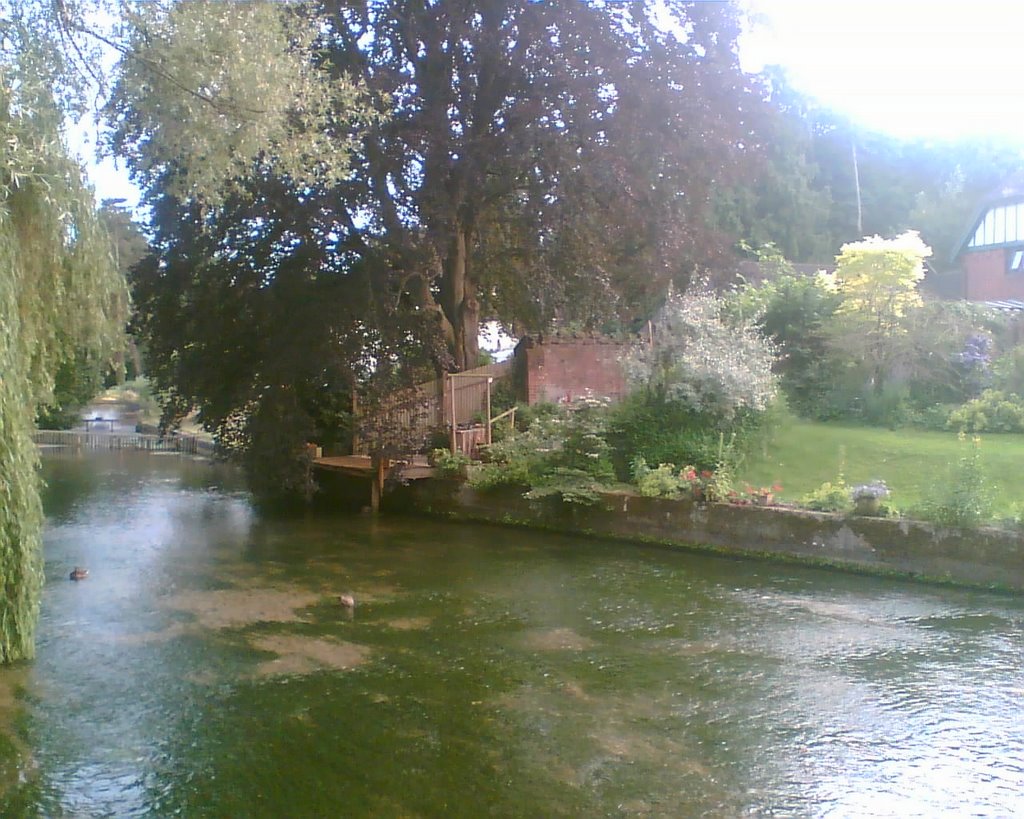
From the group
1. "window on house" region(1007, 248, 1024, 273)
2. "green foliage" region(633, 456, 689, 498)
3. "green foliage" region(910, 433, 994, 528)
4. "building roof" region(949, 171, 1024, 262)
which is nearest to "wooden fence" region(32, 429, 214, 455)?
"green foliage" region(633, 456, 689, 498)

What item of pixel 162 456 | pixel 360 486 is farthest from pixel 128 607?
pixel 162 456

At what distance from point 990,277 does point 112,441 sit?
34.0m

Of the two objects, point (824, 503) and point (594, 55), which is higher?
point (594, 55)

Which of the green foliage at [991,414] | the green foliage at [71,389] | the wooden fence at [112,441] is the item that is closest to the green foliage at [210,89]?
the green foliage at [71,389]

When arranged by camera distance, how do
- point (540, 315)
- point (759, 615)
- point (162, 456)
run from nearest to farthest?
point (759, 615), point (540, 315), point (162, 456)

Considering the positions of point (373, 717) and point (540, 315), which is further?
point (540, 315)

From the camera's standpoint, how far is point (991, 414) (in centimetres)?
1568

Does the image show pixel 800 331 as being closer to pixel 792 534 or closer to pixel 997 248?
pixel 792 534

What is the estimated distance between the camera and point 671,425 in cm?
1560

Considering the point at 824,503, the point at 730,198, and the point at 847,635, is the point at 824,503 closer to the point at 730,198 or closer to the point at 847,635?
the point at 847,635

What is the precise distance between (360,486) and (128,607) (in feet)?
33.7

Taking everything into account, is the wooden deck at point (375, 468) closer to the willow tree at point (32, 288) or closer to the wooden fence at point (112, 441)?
the willow tree at point (32, 288)

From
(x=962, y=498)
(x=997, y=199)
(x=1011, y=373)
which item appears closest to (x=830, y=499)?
(x=962, y=498)

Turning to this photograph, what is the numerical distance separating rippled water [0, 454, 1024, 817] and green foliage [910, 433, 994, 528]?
928 mm
